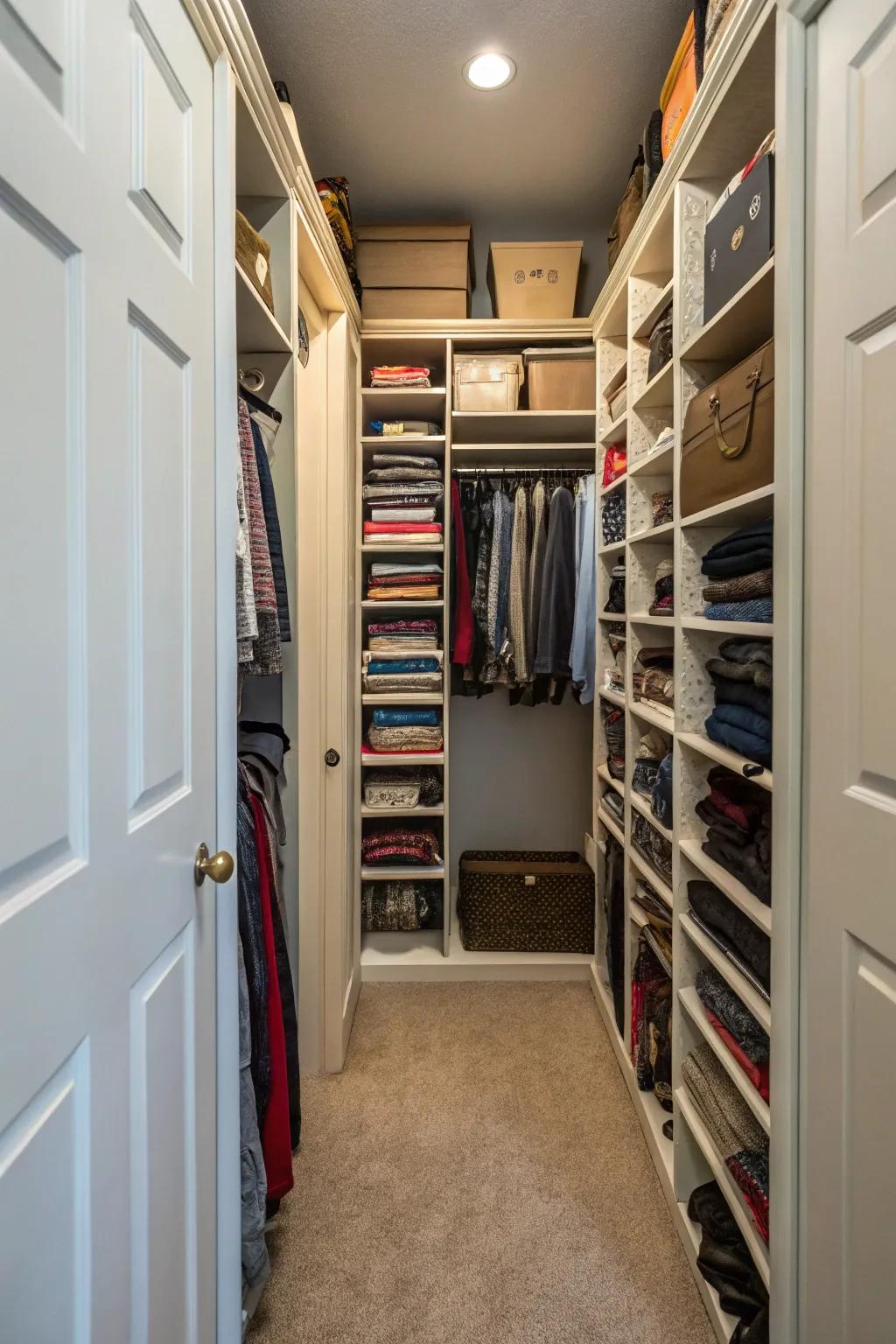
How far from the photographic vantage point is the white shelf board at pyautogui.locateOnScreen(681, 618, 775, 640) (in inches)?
45.1

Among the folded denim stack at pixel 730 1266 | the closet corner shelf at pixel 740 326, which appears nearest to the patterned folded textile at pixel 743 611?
the closet corner shelf at pixel 740 326

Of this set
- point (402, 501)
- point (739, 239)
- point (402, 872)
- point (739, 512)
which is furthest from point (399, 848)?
point (739, 239)

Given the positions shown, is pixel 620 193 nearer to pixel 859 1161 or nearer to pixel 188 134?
pixel 188 134

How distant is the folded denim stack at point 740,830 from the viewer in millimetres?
1219

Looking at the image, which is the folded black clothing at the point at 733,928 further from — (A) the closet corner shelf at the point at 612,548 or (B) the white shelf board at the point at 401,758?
(B) the white shelf board at the point at 401,758

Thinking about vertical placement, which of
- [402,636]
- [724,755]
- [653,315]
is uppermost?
[653,315]

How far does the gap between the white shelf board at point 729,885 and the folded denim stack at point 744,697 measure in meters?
0.25

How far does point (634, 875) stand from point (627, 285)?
1.74 m

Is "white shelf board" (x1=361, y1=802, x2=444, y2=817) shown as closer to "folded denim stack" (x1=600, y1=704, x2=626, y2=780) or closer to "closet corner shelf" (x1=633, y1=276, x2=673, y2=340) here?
"folded denim stack" (x1=600, y1=704, x2=626, y2=780)

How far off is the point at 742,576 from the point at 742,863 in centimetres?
54

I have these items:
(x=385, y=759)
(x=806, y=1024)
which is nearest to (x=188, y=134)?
(x=806, y=1024)

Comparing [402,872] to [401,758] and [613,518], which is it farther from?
[613,518]

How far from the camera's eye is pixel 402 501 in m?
2.52

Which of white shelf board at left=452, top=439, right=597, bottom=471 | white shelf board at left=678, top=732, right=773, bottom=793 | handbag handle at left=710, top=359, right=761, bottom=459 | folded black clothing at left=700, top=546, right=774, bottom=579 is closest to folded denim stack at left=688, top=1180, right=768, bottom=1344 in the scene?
white shelf board at left=678, top=732, right=773, bottom=793
